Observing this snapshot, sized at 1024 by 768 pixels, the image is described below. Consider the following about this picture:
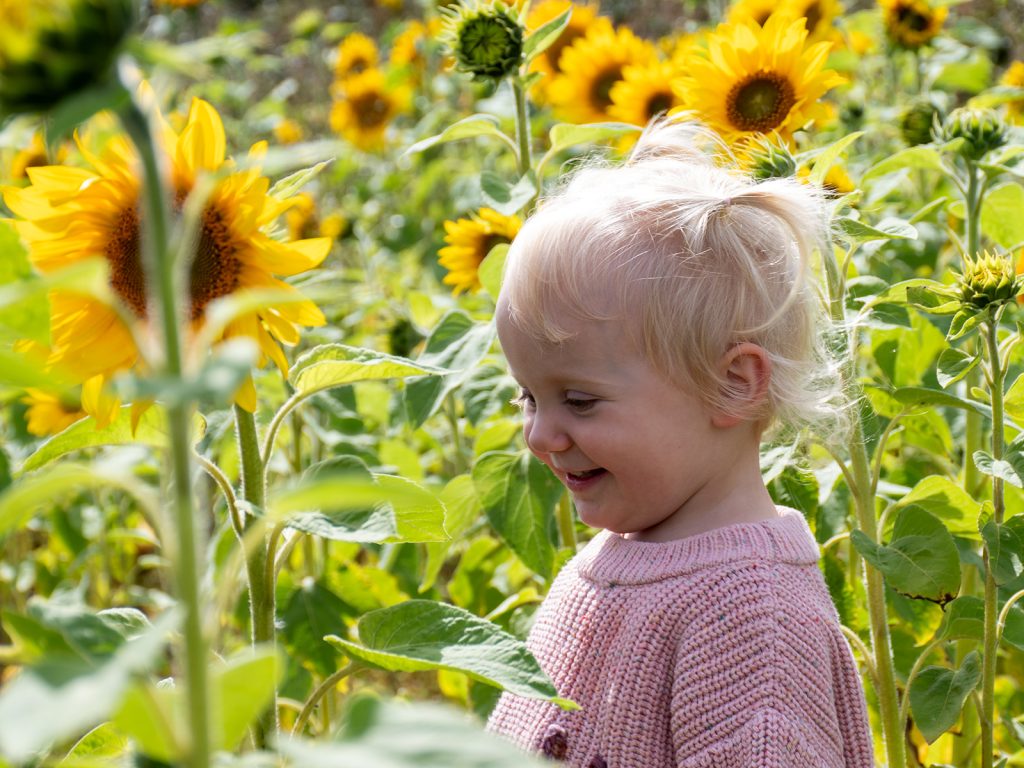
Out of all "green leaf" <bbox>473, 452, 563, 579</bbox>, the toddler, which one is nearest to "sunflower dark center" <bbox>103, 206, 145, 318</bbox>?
the toddler

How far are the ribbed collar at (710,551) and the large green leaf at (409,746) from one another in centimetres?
59

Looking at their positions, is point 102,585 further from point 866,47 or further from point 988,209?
point 866,47

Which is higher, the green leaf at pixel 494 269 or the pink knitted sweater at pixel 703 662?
the green leaf at pixel 494 269

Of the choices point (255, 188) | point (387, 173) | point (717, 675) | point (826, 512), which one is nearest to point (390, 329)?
point (826, 512)

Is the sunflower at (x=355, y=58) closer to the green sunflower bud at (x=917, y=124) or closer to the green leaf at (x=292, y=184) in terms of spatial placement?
the green sunflower bud at (x=917, y=124)

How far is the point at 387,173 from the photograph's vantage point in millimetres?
3746

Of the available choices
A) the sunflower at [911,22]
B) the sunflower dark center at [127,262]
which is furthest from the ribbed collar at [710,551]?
the sunflower at [911,22]

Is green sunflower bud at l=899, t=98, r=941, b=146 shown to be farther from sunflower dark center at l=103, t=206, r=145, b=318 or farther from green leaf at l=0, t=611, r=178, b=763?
green leaf at l=0, t=611, r=178, b=763

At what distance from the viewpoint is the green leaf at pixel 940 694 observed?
1111mm

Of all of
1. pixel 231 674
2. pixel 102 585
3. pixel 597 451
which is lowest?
pixel 102 585

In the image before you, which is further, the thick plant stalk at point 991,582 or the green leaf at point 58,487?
the thick plant stalk at point 991,582

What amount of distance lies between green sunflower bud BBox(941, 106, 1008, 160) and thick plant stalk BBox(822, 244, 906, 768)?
38 centimetres

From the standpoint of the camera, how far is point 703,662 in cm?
100

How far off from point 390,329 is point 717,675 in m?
1.16
